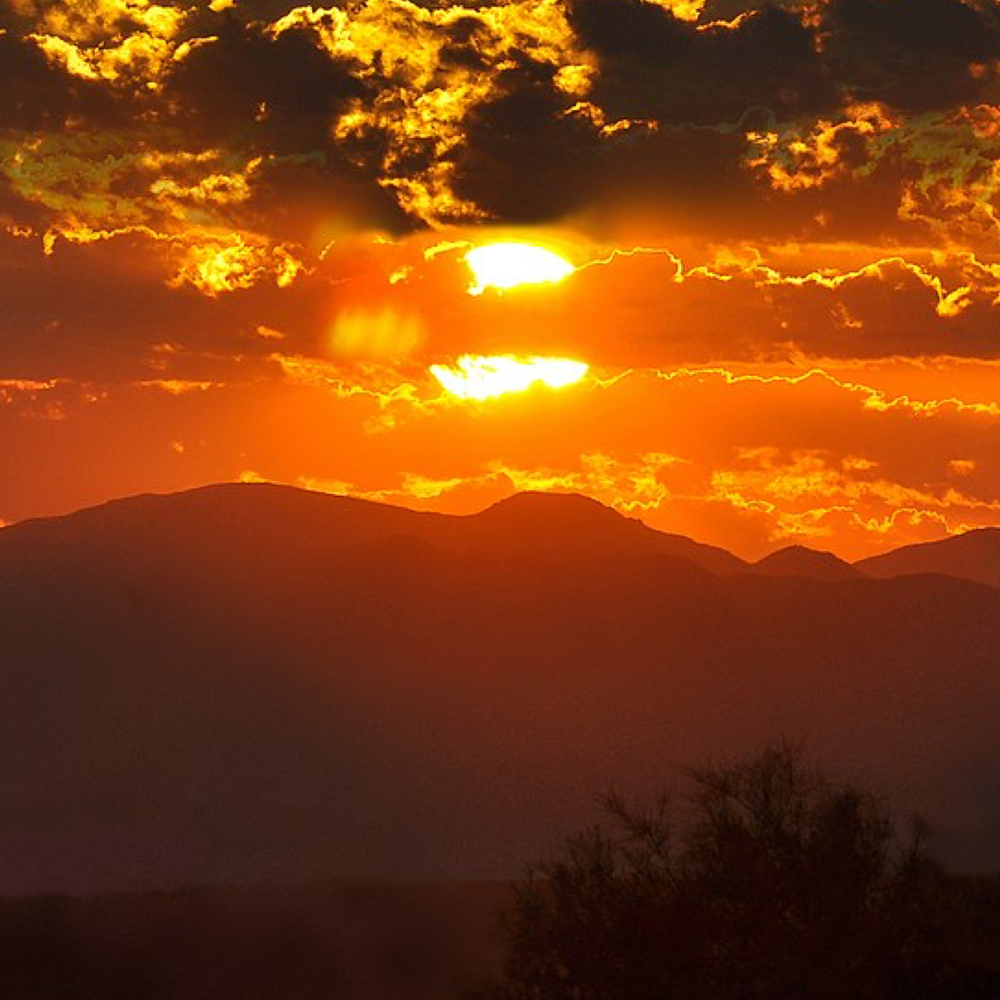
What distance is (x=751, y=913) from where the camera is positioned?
39906 mm

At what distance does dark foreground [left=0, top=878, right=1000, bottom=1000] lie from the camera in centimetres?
13562

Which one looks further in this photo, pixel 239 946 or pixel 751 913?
pixel 239 946

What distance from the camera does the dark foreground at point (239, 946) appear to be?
5340 inches

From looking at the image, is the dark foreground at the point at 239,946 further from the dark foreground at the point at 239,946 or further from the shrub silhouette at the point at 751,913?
the shrub silhouette at the point at 751,913

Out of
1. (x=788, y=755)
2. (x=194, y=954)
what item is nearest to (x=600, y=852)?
(x=788, y=755)

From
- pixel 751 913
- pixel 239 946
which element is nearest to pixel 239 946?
pixel 239 946

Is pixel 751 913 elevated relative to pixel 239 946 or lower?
elevated

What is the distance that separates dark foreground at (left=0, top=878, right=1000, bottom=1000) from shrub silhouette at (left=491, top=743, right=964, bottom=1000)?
83.9 metres

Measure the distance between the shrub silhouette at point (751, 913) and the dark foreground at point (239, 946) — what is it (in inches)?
3305

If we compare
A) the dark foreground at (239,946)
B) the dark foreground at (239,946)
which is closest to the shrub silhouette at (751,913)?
the dark foreground at (239,946)

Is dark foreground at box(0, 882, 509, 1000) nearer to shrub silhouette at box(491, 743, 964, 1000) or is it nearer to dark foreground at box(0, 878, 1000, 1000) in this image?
dark foreground at box(0, 878, 1000, 1000)

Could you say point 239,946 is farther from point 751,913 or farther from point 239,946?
point 751,913

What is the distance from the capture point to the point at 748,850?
133 ft

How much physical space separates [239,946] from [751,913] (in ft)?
378
